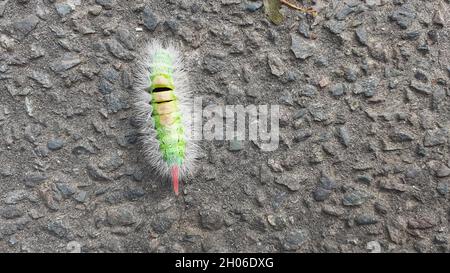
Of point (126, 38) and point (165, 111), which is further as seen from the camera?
point (126, 38)

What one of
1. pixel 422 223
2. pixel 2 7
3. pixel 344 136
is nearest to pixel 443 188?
pixel 422 223

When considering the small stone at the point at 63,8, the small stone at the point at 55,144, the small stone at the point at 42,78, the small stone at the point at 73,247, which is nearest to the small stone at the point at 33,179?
the small stone at the point at 55,144

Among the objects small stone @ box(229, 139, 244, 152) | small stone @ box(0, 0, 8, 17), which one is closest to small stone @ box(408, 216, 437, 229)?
small stone @ box(229, 139, 244, 152)

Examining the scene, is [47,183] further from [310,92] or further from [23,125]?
[310,92]

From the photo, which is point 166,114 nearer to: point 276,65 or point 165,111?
point 165,111

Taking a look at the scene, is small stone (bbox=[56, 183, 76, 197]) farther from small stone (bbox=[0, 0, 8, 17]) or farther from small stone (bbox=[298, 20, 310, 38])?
small stone (bbox=[298, 20, 310, 38])
